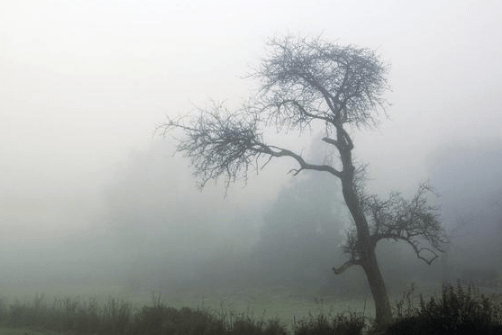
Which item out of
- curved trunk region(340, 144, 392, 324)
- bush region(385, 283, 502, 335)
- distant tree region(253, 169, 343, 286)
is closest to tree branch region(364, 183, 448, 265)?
curved trunk region(340, 144, 392, 324)

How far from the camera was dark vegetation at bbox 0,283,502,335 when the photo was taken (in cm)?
731

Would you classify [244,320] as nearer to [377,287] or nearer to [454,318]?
[377,287]

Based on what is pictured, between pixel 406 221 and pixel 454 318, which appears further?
pixel 406 221

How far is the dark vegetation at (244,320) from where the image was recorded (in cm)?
731

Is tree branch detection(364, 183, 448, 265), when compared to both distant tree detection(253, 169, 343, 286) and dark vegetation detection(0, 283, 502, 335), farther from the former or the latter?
distant tree detection(253, 169, 343, 286)

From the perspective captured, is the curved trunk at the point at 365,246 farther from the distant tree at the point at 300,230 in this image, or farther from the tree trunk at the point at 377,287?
the distant tree at the point at 300,230

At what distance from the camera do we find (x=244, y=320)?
33.7 ft

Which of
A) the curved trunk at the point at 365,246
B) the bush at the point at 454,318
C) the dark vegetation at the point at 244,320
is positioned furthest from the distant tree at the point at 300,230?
the bush at the point at 454,318

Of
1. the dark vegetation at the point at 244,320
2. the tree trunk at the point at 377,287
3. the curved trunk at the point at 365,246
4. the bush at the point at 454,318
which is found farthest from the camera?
the curved trunk at the point at 365,246

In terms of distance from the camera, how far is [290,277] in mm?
44969

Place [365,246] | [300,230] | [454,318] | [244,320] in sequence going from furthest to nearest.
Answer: [300,230]
[365,246]
[244,320]
[454,318]

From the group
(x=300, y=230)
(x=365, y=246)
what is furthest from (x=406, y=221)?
(x=300, y=230)

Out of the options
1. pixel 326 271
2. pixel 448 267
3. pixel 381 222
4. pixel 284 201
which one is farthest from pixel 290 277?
pixel 381 222

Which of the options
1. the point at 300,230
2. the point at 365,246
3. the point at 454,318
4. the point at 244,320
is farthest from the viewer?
the point at 300,230
